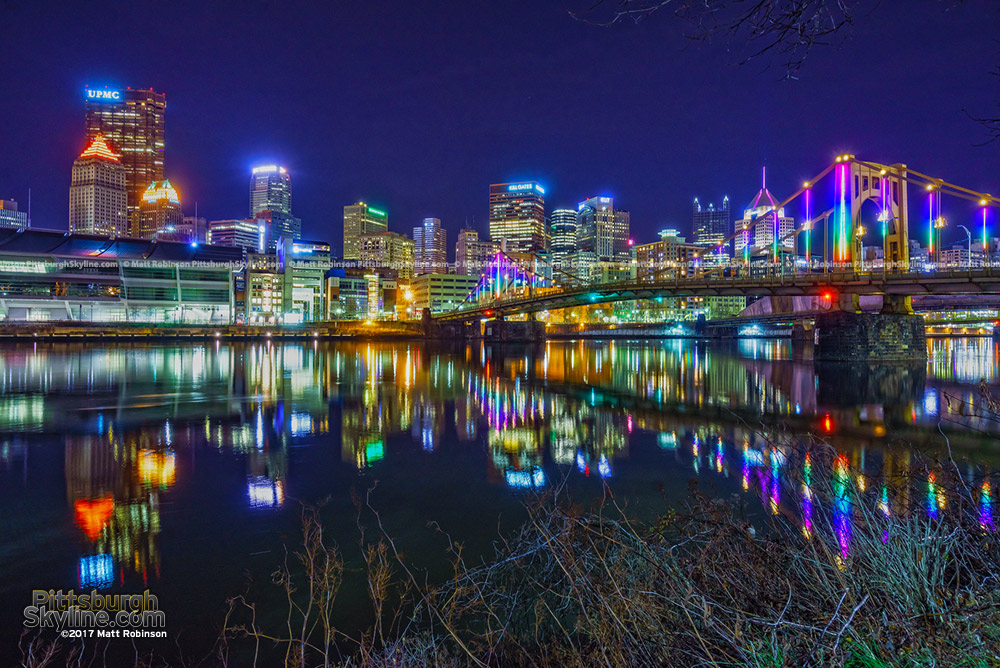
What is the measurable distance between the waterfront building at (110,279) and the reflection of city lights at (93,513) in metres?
107

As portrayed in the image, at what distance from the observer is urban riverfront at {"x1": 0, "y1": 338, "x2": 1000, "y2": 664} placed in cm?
655

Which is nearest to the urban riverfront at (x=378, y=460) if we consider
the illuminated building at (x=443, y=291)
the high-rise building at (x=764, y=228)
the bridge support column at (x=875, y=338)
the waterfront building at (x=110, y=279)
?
the bridge support column at (x=875, y=338)

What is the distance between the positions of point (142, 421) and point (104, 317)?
333 ft

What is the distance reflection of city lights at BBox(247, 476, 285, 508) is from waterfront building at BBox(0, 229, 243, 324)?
107m

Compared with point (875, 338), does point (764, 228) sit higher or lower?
higher

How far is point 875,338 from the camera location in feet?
123

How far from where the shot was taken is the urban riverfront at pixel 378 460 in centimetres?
655

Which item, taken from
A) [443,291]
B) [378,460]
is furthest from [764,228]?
[378,460]

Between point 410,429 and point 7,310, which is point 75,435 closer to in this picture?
point 410,429

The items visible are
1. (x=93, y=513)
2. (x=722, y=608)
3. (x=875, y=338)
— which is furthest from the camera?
(x=875, y=338)

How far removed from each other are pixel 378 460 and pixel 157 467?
4198 millimetres

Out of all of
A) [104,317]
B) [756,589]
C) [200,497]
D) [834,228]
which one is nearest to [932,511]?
[756,589]

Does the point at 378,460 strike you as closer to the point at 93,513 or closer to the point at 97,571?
the point at 93,513

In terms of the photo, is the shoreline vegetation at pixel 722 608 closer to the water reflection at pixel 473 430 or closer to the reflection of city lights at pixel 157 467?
the water reflection at pixel 473 430
